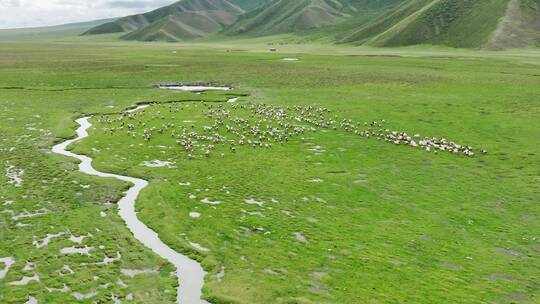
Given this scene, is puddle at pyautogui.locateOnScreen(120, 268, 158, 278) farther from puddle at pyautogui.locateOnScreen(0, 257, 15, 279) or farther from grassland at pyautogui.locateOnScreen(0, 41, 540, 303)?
puddle at pyautogui.locateOnScreen(0, 257, 15, 279)

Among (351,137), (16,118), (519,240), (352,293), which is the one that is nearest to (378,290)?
(352,293)

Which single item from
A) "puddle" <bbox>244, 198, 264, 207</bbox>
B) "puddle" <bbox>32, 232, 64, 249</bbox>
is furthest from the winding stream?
"puddle" <bbox>244, 198, 264, 207</bbox>

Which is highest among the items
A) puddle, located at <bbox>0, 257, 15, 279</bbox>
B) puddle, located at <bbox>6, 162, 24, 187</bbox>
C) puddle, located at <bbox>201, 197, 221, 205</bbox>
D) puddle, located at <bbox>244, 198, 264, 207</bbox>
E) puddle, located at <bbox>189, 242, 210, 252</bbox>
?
puddle, located at <bbox>6, 162, 24, 187</bbox>

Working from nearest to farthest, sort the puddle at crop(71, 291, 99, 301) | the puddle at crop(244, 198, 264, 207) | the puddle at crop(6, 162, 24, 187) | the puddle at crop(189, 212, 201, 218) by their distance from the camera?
A: the puddle at crop(71, 291, 99, 301), the puddle at crop(189, 212, 201, 218), the puddle at crop(244, 198, 264, 207), the puddle at crop(6, 162, 24, 187)

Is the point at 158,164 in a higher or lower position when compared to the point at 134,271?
higher

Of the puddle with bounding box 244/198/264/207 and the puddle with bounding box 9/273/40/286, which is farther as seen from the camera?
the puddle with bounding box 244/198/264/207

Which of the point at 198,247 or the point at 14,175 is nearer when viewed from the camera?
the point at 198,247

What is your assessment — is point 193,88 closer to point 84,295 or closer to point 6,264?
point 6,264

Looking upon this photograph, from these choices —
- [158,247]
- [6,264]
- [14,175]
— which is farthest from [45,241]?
[14,175]

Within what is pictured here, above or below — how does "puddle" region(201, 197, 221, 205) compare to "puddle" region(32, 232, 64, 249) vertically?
below
